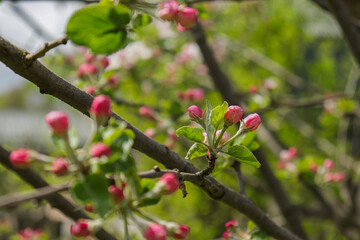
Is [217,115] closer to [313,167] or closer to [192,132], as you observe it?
[192,132]

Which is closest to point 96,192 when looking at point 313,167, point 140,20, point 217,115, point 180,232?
point 180,232

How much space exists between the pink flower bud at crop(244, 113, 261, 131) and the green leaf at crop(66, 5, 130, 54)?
0.30m

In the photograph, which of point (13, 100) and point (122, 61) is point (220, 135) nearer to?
point (122, 61)

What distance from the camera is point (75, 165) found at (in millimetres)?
518

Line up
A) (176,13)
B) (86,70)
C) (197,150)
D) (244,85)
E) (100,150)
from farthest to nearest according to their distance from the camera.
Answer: (244,85), (86,70), (176,13), (197,150), (100,150)

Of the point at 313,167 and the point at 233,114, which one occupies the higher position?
the point at 233,114

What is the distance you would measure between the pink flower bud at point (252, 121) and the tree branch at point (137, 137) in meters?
0.13

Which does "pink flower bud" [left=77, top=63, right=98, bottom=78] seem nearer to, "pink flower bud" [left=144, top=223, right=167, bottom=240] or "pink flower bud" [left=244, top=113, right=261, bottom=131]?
"pink flower bud" [left=244, top=113, right=261, bottom=131]

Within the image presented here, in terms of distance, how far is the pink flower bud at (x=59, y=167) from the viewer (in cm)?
50

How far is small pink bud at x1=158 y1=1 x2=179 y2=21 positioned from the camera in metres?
0.79

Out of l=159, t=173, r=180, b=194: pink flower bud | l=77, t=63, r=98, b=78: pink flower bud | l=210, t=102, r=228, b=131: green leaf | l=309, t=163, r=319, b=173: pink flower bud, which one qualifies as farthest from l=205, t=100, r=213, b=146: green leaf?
l=309, t=163, r=319, b=173: pink flower bud

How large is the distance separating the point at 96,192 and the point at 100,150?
0.06 meters

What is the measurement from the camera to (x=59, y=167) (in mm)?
501

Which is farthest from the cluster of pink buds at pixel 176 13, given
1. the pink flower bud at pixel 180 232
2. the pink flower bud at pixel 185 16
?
the pink flower bud at pixel 180 232
